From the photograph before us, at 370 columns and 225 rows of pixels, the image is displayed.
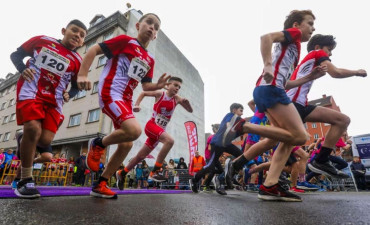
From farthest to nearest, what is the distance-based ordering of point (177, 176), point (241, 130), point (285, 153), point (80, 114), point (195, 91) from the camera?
point (195, 91) → point (80, 114) → point (177, 176) → point (241, 130) → point (285, 153)

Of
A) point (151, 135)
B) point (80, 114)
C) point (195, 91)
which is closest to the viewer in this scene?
point (151, 135)

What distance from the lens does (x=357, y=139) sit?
12.4 metres

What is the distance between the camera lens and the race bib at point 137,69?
2861 millimetres

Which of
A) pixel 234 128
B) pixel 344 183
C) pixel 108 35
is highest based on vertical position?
pixel 108 35

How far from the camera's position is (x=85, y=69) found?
252 centimetres

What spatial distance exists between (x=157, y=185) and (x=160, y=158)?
795 cm

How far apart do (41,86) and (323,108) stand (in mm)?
3772

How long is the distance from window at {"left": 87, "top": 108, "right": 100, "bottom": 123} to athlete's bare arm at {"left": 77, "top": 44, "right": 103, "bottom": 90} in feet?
55.6

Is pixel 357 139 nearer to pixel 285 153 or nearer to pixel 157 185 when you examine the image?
pixel 157 185

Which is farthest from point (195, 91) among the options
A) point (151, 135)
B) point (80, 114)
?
point (151, 135)

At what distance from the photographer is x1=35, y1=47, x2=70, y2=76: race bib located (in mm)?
2828

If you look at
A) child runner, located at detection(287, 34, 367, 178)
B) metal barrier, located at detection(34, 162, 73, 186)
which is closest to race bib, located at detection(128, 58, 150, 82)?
child runner, located at detection(287, 34, 367, 178)

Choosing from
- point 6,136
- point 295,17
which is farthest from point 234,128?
point 6,136

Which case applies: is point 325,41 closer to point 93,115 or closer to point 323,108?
point 323,108
